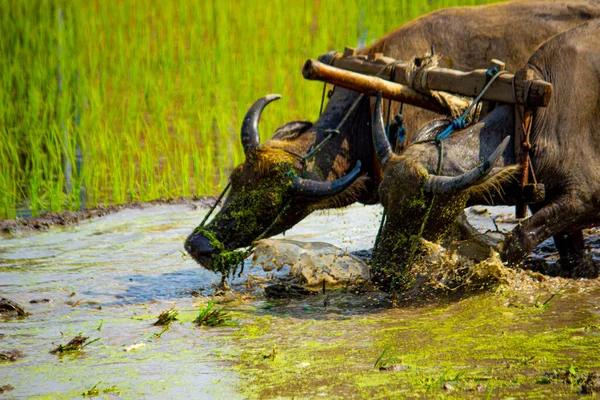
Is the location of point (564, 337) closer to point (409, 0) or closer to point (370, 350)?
point (370, 350)

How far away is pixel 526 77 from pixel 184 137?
3.84 meters

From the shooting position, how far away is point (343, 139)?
5281 millimetres

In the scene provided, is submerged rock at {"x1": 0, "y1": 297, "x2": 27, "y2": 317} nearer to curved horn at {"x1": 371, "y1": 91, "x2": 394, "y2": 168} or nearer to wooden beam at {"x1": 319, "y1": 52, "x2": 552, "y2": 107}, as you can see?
curved horn at {"x1": 371, "y1": 91, "x2": 394, "y2": 168}

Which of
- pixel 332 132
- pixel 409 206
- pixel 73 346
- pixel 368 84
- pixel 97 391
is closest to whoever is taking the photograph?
pixel 97 391

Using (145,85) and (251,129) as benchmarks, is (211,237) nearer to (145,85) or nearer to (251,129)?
(251,129)

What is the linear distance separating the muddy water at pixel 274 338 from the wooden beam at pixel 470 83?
898 millimetres

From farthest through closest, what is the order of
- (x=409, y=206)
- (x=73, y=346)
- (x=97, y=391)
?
(x=409, y=206), (x=73, y=346), (x=97, y=391)

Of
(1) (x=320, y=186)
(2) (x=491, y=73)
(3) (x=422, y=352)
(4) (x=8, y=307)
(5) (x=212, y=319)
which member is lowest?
(4) (x=8, y=307)

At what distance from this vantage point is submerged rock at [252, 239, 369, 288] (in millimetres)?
4559

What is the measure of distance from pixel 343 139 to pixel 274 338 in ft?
6.01


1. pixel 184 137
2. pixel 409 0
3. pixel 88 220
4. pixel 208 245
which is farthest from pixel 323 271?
pixel 409 0

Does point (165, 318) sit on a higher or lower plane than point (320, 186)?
lower

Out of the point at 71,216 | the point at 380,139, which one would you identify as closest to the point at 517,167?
the point at 380,139

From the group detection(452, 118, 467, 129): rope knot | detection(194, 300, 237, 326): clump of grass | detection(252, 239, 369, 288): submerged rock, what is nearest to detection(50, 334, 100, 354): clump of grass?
detection(194, 300, 237, 326): clump of grass
